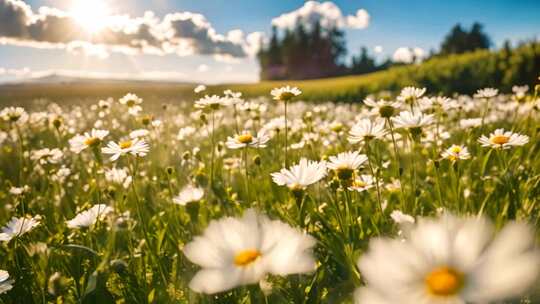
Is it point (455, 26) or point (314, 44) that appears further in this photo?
point (455, 26)

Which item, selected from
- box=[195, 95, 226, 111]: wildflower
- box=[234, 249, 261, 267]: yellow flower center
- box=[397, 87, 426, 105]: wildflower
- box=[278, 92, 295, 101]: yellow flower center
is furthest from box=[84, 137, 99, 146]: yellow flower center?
box=[397, 87, 426, 105]: wildflower

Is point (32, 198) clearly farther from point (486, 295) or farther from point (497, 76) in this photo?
point (497, 76)

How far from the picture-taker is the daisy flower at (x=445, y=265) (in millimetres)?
479

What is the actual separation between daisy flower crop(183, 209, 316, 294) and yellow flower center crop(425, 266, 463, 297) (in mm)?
190

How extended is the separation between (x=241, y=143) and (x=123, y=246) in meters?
0.76

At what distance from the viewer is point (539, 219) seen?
1538 mm

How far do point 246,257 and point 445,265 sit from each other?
345 mm

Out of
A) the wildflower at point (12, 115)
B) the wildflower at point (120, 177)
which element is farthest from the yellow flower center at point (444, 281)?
the wildflower at point (12, 115)

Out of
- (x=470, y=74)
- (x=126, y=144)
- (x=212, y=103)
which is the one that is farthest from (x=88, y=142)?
(x=470, y=74)

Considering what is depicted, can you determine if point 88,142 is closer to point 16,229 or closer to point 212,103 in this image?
point 16,229

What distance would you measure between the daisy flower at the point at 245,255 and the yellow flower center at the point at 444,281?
19cm

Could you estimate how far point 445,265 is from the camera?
1.78 ft

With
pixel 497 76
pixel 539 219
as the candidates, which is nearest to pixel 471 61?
pixel 497 76

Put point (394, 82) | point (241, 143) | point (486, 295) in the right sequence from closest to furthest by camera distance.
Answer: point (486, 295) < point (241, 143) < point (394, 82)
